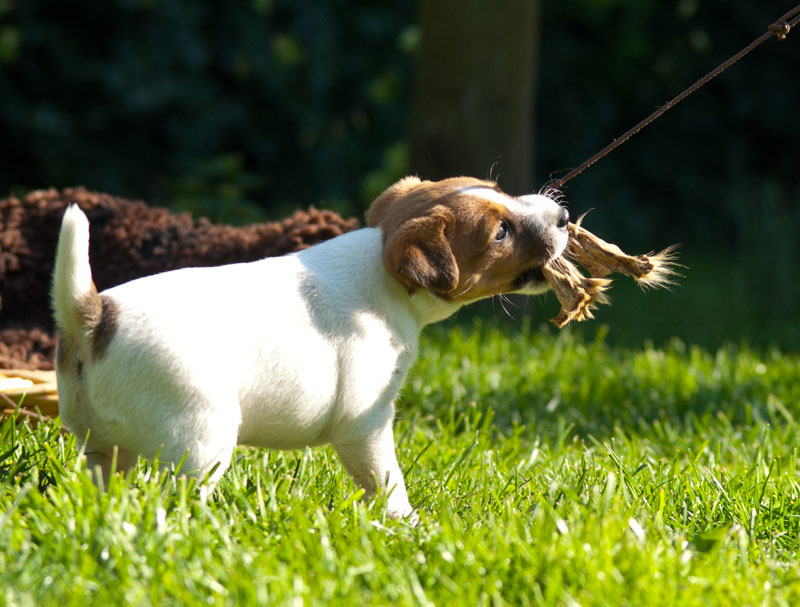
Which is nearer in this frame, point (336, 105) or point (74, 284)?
point (74, 284)

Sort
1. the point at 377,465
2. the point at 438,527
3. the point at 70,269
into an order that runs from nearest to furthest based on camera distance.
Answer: the point at 70,269 → the point at 438,527 → the point at 377,465

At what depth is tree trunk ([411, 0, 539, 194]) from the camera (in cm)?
772

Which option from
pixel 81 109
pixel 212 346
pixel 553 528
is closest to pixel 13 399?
pixel 212 346

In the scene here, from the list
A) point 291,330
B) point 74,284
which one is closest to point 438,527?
point 291,330

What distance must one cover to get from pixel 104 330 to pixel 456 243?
1025mm

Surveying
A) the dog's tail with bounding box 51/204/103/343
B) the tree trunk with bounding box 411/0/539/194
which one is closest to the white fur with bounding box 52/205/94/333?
the dog's tail with bounding box 51/204/103/343

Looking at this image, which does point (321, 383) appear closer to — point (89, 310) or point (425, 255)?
point (425, 255)

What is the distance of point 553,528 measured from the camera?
2.71m

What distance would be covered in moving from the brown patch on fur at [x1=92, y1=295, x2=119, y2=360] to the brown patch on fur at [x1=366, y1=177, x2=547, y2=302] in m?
0.80

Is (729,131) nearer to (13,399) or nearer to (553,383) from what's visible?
(553,383)

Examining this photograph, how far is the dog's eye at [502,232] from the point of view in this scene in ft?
10.4

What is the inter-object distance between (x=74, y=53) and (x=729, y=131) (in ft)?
25.2

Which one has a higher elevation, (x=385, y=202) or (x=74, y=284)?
(x=385, y=202)

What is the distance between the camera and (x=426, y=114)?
7.91 metres
